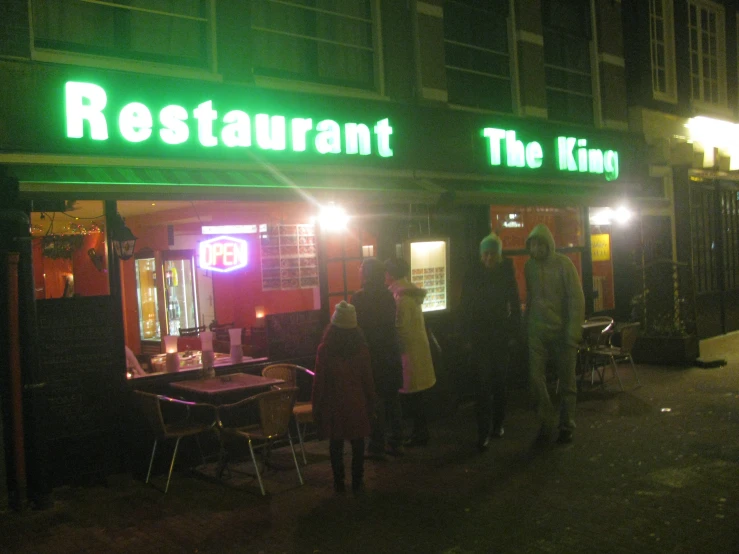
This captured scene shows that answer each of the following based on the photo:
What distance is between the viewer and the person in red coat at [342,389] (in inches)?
239

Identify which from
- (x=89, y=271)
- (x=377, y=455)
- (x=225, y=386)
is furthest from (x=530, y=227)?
(x=89, y=271)

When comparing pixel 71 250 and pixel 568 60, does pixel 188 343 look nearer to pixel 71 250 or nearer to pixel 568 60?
pixel 71 250

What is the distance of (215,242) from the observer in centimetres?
893

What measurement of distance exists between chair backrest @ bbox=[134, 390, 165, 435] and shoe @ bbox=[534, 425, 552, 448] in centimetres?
353

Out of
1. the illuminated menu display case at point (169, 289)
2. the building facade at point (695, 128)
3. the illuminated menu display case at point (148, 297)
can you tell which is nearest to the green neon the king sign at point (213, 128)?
the illuminated menu display case at point (169, 289)

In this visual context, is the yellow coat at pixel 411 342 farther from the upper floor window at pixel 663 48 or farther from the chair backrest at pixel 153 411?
the upper floor window at pixel 663 48

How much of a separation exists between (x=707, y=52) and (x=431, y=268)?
9092mm

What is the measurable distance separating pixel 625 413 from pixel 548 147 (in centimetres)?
429

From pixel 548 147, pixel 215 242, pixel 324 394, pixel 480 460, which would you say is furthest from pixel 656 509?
pixel 548 147

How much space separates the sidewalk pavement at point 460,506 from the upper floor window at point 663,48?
24.9 feet

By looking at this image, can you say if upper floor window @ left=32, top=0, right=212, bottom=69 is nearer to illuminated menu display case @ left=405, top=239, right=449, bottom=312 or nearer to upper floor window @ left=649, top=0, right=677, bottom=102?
illuminated menu display case @ left=405, top=239, right=449, bottom=312

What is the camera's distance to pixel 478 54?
1070 centimetres

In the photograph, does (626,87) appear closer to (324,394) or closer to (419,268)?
(419,268)

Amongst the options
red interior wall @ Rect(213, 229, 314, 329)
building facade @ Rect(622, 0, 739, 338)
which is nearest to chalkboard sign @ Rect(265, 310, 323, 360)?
red interior wall @ Rect(213, 229, 314, 329)
